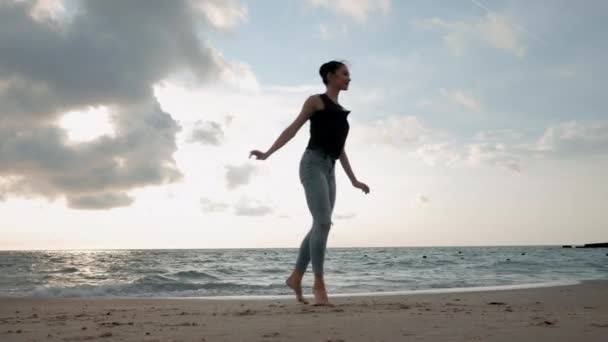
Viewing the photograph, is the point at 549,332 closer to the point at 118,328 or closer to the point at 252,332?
the point at 252,332

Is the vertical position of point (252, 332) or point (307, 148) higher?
point (307, 148)

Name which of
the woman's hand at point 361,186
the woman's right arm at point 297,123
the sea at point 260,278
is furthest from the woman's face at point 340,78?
the sea at point 260,278

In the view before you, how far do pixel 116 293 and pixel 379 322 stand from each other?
911cm

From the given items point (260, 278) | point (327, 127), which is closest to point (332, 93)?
point (327, 127)

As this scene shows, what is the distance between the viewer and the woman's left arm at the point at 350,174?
4.98 meters

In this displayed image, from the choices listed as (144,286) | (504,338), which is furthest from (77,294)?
(504,338)

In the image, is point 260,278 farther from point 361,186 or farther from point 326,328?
point 326,328

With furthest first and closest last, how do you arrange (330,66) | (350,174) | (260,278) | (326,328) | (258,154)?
1. (260,278)
2. (350,174)
3. (330,66)
4. (258,154)
5. (326,328)

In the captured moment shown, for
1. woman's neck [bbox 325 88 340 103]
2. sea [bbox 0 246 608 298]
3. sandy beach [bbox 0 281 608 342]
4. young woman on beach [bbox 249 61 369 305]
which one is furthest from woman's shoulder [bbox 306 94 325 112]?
sea [bbox 0 246 608 298]

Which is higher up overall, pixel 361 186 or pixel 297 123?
pixel 297 123

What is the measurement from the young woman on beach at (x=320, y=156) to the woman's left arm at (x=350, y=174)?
28 centimetres

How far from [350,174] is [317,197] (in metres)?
0.72

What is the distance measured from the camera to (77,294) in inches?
419

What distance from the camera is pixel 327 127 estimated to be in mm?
4539
